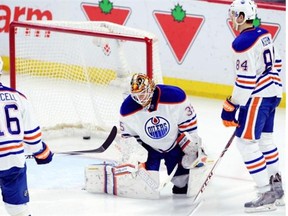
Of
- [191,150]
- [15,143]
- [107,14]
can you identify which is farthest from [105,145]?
[107,14]

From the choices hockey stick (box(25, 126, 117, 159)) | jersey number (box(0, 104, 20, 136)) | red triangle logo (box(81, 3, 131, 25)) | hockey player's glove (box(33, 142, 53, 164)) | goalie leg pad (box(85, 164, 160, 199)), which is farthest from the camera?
red triangle logo (box(81, 3, 131, 25))

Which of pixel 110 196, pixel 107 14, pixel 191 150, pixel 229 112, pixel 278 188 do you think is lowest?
pixel 110 196

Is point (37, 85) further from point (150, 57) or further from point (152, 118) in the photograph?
point (152, 118)

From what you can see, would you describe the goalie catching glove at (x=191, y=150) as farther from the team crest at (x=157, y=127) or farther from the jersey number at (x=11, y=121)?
the jersey number at (x=11, y=121)

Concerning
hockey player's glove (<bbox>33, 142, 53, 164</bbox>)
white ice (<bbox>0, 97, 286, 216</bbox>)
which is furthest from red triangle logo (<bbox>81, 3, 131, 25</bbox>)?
hockey player's glove (<bbox>33, 142, 53, 164</bbox>)

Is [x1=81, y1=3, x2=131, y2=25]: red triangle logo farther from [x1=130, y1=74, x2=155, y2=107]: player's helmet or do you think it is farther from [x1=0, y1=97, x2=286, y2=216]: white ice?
[x1=130, y1=74, x2=155, y2=107]: player's helmet

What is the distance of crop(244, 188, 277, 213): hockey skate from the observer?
18.5 ft

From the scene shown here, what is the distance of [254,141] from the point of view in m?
5.65

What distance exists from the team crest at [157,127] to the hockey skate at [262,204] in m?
0.57

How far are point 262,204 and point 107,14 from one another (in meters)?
2.96

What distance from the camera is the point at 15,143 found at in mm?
4922

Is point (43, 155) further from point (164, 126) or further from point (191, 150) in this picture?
point (191, 150)

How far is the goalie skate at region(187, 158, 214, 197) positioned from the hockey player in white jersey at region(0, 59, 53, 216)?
1.07 m

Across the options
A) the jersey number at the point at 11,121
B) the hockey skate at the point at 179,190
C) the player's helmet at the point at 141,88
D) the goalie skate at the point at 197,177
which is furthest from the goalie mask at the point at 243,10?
the jersey number at the point at 11,121
